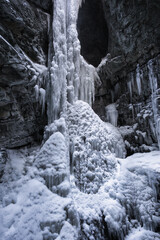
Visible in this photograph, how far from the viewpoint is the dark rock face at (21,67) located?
4.61 m

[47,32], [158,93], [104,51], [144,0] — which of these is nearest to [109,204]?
[158,93]

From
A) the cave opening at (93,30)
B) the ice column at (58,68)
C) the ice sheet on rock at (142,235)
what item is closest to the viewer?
the ice sheet on rock at (142,235)

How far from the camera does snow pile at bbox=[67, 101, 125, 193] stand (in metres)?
4.78

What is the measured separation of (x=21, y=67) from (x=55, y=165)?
3507 mm

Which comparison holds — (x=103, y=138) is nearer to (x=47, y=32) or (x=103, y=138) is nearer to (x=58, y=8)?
(x=47, y=32)

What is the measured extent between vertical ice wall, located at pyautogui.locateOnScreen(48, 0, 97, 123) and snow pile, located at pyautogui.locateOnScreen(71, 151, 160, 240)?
127 inches

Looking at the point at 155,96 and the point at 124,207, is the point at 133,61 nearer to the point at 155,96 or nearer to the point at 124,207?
the point at 155,96

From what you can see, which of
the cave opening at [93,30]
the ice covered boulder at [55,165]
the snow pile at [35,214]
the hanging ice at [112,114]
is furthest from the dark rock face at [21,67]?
the cave opening at [93,30]

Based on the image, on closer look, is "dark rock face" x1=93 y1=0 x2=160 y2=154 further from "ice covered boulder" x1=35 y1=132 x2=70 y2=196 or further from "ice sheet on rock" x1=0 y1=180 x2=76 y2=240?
"ice sheet on rock" x1=0 y1=180 x2=76 y2=240

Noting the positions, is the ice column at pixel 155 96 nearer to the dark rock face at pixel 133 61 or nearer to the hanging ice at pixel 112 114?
the dark rock face at pixel 133 61

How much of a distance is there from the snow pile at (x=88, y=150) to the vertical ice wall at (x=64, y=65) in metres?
0.68

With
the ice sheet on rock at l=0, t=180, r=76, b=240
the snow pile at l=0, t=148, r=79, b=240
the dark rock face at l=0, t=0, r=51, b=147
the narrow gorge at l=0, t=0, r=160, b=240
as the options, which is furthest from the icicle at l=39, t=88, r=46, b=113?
the ice sheet on rock at l=0, t=180, r=76, b=240

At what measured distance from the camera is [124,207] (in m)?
4.39

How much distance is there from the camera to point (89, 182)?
4.71 metres
